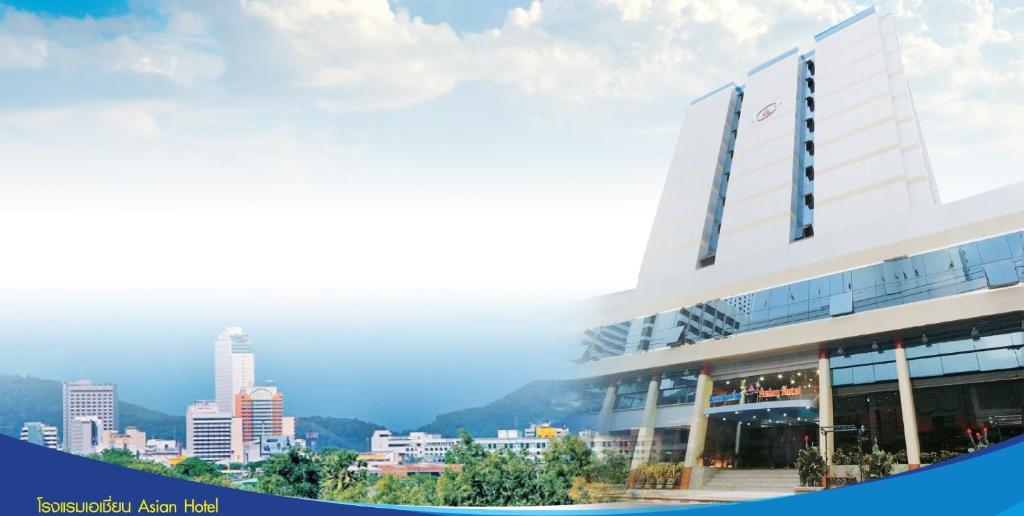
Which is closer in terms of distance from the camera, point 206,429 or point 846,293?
point 206,429

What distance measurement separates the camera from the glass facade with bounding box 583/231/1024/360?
8.16 metres

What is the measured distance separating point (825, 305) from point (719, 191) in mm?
4993

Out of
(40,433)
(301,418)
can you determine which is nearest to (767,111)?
(301,418)

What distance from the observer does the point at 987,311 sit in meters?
8.04

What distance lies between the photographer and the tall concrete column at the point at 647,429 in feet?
32.4

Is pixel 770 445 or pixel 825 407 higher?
pixel 825 407

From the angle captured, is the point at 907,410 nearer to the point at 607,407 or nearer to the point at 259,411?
the point at 607,407

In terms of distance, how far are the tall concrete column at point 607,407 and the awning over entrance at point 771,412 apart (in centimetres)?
118

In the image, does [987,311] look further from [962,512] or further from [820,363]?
[962,512]

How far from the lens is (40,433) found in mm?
6973

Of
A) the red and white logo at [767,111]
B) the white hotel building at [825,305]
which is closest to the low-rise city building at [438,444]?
the white hotel building at [825,305]

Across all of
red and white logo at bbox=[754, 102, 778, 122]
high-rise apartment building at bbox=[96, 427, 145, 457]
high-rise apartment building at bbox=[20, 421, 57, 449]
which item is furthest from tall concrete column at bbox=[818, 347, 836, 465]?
high-rise apartment building at bbox=[20, 421, 57, 449]

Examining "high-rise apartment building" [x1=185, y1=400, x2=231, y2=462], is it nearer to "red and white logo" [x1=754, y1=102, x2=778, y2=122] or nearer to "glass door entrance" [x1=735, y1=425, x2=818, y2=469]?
"glass door entrance" [x1=735, y1=425, x2=818, y2=469]

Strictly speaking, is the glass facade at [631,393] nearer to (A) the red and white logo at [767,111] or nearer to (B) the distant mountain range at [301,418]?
(B) the distant mountain range at [301,418]
